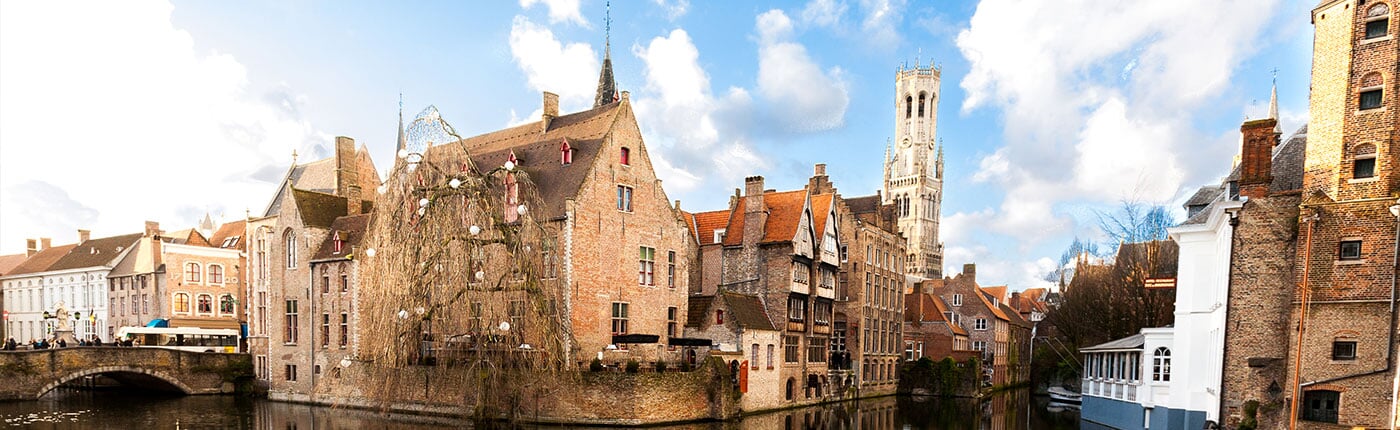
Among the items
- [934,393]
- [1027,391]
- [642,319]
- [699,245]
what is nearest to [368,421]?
[642,319]

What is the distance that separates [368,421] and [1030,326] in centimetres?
5075

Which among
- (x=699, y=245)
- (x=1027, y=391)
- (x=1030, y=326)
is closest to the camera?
(x=699, y=245)

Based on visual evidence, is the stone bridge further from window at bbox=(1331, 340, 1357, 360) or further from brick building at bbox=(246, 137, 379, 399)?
window at bbox=(1331, 340, 1357, 360)

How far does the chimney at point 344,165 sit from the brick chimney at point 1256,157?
38.0 meters

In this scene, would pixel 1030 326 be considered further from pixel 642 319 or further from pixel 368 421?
pixel 368 421

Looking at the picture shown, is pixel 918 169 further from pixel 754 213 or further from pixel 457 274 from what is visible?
pixel 457 274

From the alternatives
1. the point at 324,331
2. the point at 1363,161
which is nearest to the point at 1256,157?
the point at 1363,161

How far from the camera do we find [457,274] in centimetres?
2239

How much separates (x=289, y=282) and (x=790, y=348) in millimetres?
24140

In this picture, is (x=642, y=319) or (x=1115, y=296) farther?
(x=1115, y=296)

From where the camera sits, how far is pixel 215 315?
4828 centimetres

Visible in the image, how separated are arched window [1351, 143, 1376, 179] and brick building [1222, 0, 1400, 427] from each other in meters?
0.02

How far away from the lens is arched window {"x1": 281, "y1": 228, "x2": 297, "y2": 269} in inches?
1469

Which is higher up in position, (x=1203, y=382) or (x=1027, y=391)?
(x=1203, y=382)
